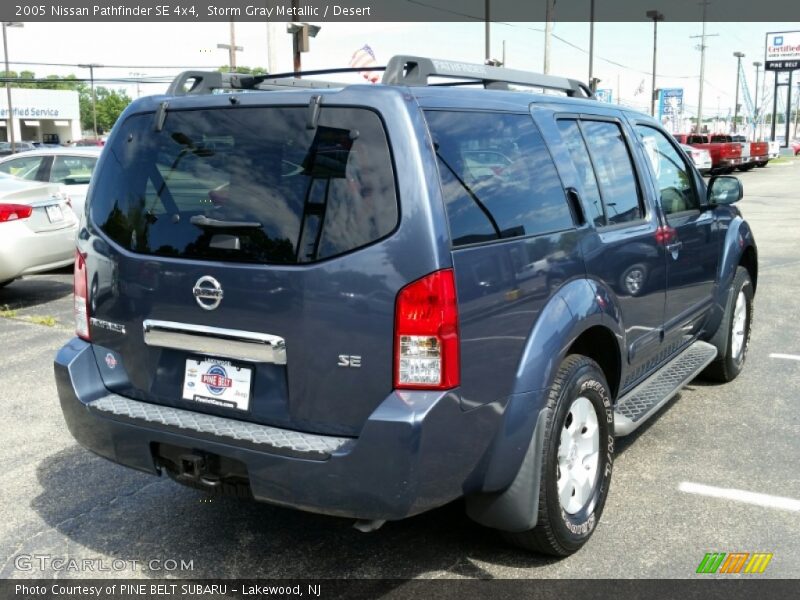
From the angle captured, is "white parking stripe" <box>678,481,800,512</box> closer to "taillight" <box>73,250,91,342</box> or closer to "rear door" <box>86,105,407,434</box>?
"rear door" <box>86,105,407,434</box>

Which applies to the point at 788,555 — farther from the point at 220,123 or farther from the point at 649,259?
the point at 220,123

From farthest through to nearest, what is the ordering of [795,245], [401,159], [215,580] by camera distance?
[795,245]
[215,580]
[401,159]

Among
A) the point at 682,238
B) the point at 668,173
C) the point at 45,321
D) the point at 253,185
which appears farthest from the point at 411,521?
the point at 45,321

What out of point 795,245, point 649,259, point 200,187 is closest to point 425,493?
point 200,187

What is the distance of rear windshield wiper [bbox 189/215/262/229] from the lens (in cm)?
287

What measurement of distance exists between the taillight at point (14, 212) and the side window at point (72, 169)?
9.62ft

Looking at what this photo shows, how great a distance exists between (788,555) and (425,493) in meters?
1.69

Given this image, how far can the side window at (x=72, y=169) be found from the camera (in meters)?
11.3

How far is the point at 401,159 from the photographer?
2.69 m

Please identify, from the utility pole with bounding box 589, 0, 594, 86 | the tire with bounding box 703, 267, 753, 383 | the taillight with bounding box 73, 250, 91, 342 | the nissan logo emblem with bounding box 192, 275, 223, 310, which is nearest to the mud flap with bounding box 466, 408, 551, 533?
the nissan logo emblem with bounding box 192, 275, 223, 310

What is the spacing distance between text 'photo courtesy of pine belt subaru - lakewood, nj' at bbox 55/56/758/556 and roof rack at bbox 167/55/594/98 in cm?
1

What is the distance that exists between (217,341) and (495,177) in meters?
1.20

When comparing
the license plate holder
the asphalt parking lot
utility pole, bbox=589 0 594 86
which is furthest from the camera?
utility pole, bbox=589 0 594 86

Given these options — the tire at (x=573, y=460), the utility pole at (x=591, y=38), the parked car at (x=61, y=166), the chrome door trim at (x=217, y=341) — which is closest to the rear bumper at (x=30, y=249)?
the parked car at (x=61, y=166)
